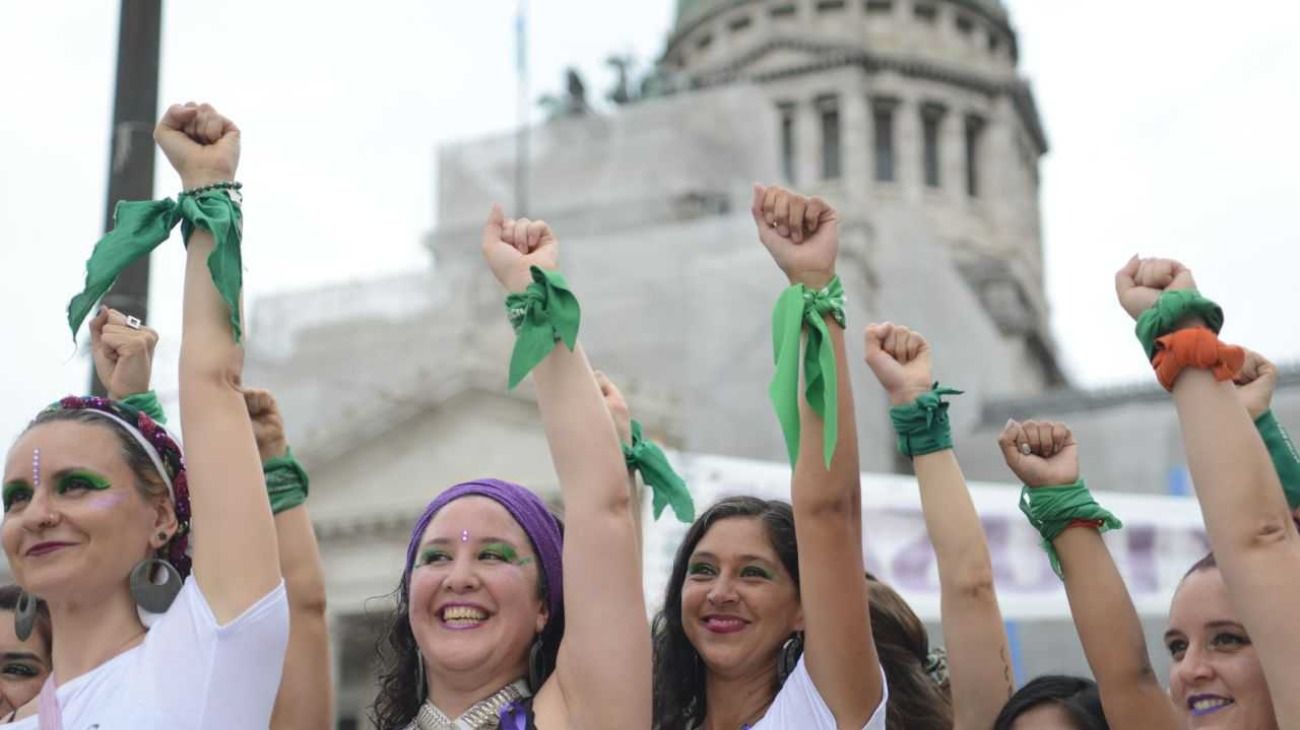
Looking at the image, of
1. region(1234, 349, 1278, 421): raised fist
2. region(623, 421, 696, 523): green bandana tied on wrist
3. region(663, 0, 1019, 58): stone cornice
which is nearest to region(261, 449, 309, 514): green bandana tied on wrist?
region(623, 421, 696, 523): green bandana tied on wrist

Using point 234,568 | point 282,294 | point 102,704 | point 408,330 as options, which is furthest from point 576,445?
point 282,294

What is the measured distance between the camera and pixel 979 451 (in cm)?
3284

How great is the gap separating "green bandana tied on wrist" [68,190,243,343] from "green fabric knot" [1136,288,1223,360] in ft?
5.17

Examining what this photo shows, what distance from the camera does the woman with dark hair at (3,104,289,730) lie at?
118 inches

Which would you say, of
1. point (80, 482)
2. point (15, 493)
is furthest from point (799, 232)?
point (15, 493)

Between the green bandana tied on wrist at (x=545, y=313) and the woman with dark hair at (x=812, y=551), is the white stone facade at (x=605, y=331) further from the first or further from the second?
the green bandana tied on wrist at (x=545, y=313)

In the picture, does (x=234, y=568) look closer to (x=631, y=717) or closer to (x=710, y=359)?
(x=631, y=717)

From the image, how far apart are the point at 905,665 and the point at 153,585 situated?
1974mm

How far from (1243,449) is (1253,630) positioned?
0.30 meters

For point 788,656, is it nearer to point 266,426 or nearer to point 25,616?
point 266,426

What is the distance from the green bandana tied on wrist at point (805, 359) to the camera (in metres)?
3.45

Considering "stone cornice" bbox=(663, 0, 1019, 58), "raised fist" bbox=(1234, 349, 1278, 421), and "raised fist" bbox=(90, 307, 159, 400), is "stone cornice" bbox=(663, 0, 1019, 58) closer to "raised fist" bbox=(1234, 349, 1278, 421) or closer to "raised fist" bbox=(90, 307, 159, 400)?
"raised fist" bbox=(90, 307, 159, 400)

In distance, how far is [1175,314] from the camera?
3.24 m

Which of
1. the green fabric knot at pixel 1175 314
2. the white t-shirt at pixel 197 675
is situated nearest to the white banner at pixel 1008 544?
the green fabric knot at pixel 1175 314
